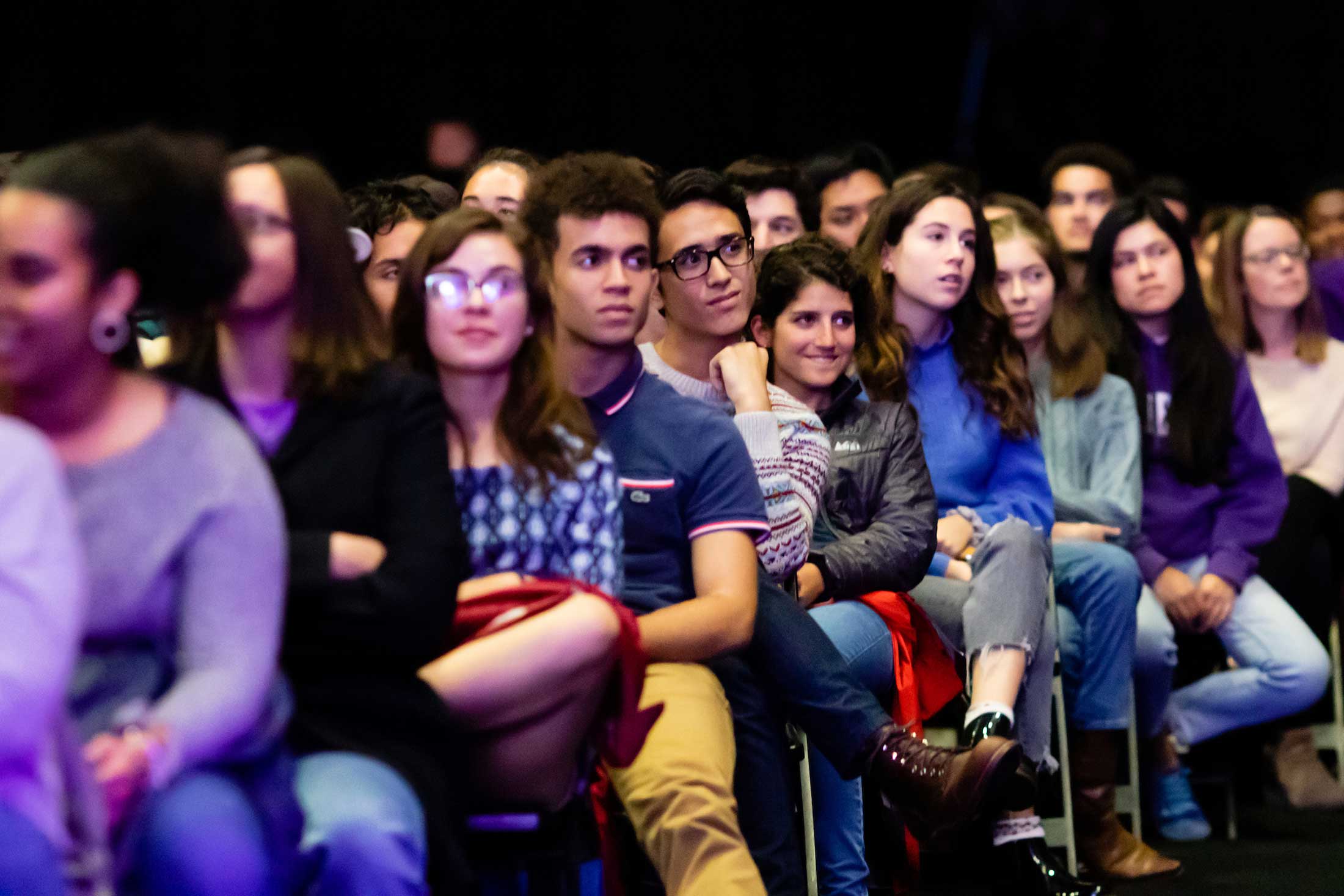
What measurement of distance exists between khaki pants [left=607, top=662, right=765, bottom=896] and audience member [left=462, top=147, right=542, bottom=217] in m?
1.19

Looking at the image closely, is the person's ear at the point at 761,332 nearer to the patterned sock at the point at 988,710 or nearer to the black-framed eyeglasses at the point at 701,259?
the black-framed eyeglasses at the point at 701,259

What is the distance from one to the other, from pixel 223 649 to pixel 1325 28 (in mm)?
6801

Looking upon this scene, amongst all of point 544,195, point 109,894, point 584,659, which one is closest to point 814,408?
point 544,195

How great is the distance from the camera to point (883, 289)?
360 centimetres

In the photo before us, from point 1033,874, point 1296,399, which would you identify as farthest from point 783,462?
point 1296,399

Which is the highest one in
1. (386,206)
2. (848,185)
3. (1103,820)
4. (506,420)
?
(848,185)

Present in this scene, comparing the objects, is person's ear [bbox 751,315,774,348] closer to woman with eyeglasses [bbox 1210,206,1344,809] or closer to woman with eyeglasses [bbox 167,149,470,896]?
woman with eyeglasses [bbox 167,149,470,896]

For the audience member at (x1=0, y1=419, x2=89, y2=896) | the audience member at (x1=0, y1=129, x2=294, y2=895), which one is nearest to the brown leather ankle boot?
the audience member at (x1=0, y1=129, x2=294, y2=895)

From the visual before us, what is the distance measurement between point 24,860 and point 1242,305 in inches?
152

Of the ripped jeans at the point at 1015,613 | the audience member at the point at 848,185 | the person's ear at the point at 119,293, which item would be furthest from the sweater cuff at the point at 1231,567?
the person's ear at the point at 119,293

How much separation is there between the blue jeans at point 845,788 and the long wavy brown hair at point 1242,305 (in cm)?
199

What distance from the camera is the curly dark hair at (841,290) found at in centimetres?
321

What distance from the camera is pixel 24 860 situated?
4.40 feet

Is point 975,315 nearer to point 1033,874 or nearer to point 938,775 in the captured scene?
point 1033,874
